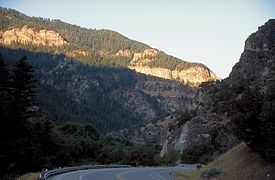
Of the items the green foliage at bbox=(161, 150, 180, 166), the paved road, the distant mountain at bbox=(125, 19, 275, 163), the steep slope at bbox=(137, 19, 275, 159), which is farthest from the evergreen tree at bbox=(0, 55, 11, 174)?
the green foliage at bbox=(161, 150, 180, 166)

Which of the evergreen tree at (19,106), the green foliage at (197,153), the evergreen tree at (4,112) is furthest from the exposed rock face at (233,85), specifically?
the evergreen tree at (4,112)

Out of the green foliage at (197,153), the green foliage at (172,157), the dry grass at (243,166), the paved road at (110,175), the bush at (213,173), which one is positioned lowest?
the green foliage at (172,157)

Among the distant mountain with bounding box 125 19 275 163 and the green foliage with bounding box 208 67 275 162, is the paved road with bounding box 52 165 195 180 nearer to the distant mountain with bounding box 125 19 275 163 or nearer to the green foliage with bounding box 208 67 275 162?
the green foliage with bounding box 208 67 275 162

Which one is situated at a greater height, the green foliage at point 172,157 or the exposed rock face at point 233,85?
the exposed rock face at point 233,85

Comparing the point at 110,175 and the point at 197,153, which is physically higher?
the point at 110,175

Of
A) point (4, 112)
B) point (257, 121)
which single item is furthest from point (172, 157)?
point (257, 121)

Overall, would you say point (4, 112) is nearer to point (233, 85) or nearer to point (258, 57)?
point (233, 85)

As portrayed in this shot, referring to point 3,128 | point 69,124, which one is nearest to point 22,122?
point 3,128

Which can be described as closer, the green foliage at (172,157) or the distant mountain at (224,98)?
the distant mountain at (224,98)

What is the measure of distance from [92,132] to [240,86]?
65298 mm

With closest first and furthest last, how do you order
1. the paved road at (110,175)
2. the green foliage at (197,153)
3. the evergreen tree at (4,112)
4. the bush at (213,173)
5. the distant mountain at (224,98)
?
the bush at (213,173)
the paved road at (110,175)
the evergreen tree at (4,112)
the distant mountain at (224,98)
the green foliage at (197,153)

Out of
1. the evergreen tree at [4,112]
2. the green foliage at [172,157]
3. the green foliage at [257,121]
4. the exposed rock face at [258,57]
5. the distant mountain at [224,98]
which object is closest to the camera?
the green foliage at [257,121]

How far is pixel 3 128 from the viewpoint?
45.2 meters

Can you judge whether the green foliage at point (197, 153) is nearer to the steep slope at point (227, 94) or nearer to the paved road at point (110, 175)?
the steep slope at point (227, 94)
